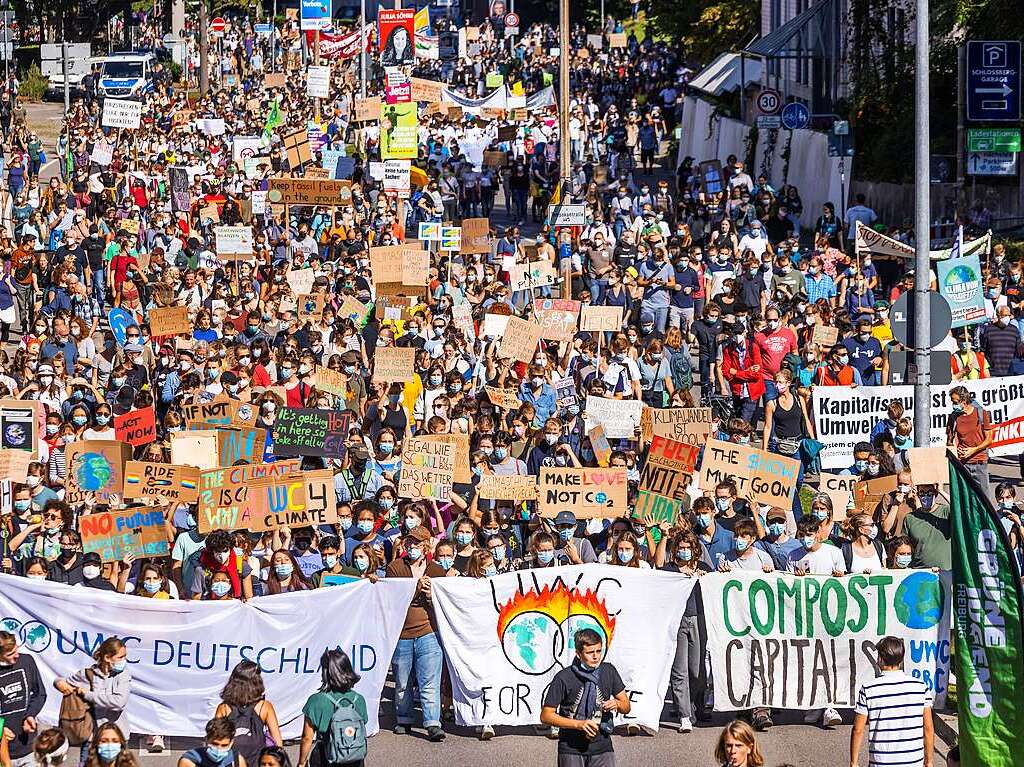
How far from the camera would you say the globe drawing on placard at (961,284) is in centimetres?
1803

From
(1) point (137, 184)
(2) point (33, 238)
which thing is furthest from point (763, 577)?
(1) point (137, 184)

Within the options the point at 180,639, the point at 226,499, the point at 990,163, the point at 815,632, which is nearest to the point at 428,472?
the point at 226,499

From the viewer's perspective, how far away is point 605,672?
Result: 9.81 metres

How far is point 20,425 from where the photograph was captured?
14977 mm

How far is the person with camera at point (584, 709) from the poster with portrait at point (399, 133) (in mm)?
20638

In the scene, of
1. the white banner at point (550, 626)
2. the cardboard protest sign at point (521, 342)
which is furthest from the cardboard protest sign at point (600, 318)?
the white banner at point (550, 626)

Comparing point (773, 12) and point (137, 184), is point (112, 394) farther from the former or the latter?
point (773, 12)

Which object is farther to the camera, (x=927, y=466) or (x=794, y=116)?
(x=794, y=116)

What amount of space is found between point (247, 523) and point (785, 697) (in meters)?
3.83

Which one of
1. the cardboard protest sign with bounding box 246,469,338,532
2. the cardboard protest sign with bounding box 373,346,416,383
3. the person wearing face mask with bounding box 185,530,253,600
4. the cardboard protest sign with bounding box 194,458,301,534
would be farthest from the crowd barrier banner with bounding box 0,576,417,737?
the cardboard protest sign with bounding box 373,346,416,383

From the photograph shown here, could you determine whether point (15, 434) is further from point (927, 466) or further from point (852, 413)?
point (927, 466)

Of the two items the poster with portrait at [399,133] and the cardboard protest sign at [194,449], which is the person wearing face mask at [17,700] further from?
the poster with portrait at [399,133]

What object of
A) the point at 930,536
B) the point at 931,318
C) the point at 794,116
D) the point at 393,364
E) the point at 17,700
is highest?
the point at 794,116

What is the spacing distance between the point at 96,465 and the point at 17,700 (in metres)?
4.93
